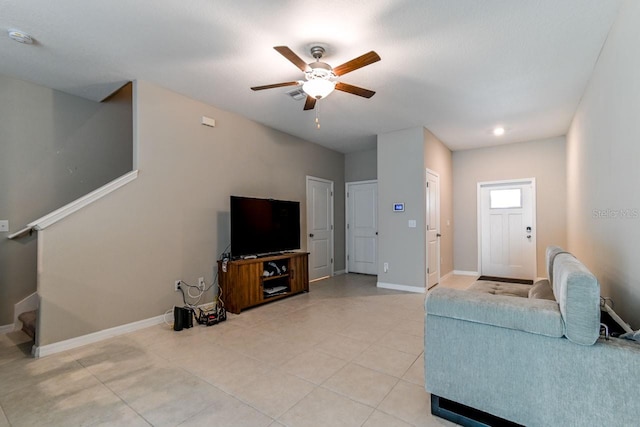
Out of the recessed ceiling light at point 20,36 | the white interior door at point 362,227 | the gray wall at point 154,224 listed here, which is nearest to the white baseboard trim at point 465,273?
the white interior door at point 362,227

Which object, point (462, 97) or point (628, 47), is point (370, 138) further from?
point (628, 47)

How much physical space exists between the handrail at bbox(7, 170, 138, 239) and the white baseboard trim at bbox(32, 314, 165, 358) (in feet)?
3.53

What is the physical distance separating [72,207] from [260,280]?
2.23 metres

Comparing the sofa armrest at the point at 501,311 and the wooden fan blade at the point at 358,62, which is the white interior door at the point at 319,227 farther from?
the sofa armrest at the point at 501,311

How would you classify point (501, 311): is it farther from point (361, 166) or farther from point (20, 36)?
point (361, 166)

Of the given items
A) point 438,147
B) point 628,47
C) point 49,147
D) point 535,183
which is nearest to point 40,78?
point 49,147

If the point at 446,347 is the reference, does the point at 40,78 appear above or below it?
above

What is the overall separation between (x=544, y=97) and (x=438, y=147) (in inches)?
78.2

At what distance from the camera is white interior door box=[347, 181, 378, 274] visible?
20.8 ft

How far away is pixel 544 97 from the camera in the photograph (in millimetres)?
3752

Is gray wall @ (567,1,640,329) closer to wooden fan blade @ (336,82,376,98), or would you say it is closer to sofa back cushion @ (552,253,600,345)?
sofa back cushion @ (552,253,600,345)

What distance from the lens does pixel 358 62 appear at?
2373 mm

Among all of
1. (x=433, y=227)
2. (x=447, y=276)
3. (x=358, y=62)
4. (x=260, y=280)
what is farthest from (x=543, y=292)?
(x=447, y=276)

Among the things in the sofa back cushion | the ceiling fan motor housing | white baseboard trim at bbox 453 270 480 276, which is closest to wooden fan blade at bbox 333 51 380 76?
the ceiling fan motor housing
